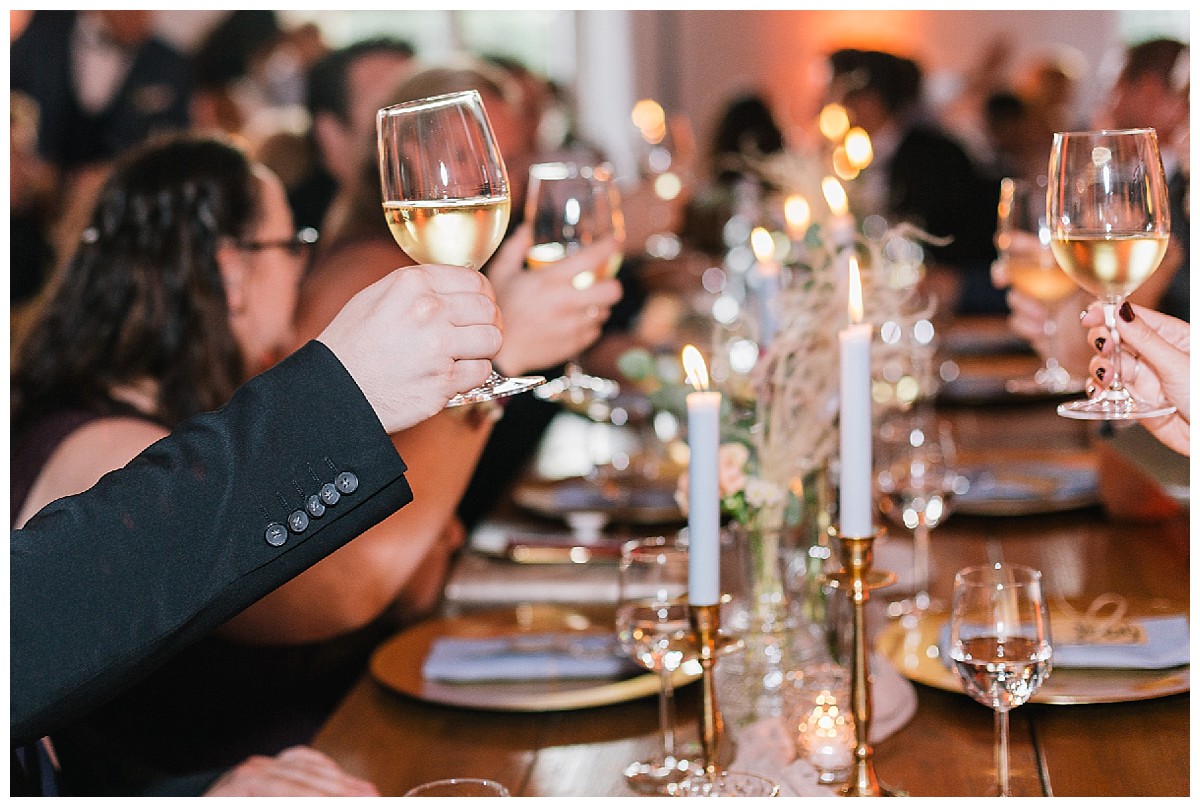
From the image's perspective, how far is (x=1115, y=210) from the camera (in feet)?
3.50

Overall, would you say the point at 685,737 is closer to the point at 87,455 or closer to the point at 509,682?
the point at 509,682

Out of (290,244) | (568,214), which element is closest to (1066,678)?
(568,214)

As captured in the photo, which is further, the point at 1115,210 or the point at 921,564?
the point at 921,564

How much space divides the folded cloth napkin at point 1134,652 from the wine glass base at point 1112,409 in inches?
13.6

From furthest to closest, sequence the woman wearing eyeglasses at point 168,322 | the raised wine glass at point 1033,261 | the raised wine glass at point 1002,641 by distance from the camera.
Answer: the raised wine glass at point 1033,261
the woman wearing eyeglasses at point 168,322
the raised wine glass at point 1002,641

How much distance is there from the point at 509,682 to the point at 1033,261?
2.94 ft

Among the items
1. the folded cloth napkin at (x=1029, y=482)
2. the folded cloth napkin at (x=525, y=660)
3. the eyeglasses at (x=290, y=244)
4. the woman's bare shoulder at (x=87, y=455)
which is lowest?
the folded cloth napkin at (x=525, y=660)

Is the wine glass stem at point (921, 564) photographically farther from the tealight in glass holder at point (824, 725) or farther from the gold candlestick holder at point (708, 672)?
the gold candlestick holder at point (708, 672)

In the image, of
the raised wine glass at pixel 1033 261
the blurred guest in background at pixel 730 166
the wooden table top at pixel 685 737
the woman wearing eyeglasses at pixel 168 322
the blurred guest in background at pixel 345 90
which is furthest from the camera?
the blurred guest in background at pixel 730 166

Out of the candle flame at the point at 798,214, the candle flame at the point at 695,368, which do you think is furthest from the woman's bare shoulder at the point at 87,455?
the candle flame at the point at 798,214

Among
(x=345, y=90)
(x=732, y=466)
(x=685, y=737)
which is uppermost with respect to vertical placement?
(x=345, y=90)

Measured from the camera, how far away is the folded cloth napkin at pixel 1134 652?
1312 mm

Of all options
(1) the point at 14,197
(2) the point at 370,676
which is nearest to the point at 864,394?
(2) the point at 370,676

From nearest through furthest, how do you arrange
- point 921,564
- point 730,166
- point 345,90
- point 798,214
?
point 921,564
point 798,214
point 345,90
point 730,166
